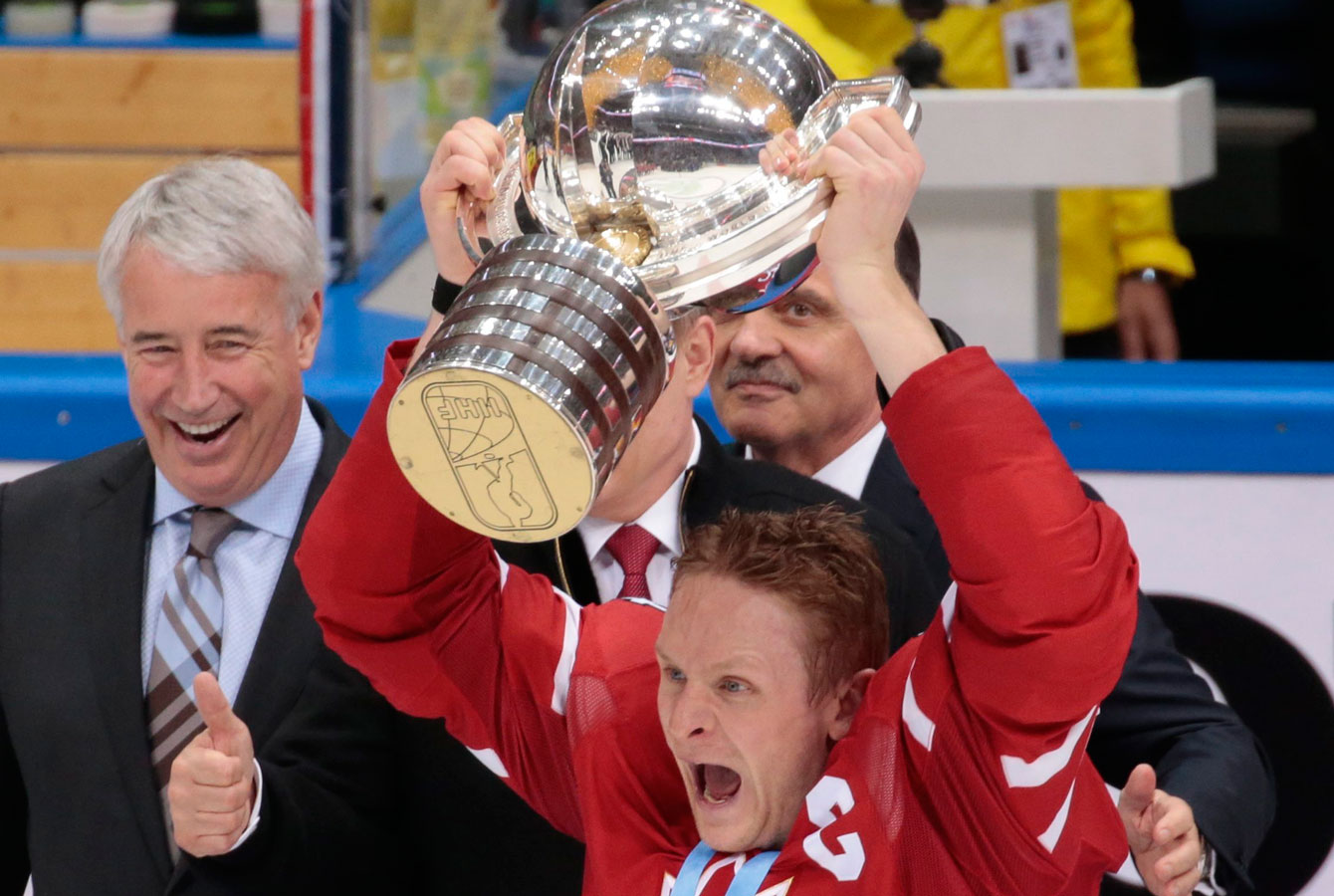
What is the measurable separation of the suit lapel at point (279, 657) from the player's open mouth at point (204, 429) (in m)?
0.13

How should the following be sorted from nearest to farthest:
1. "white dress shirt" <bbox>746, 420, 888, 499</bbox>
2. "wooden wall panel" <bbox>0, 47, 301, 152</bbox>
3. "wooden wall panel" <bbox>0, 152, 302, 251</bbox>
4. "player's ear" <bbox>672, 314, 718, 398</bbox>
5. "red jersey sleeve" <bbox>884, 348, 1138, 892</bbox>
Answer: "red jersey sleeve" <bbox>884, 348, 1138, 892</bbox>, "player's ear" <bbox>672, 314, 718, 398</bbox>, "white dress shirt" <bbox>746, 420, 888, 499</bbox>, "wooden wall panel" <bbox>0, 47, 301, 152</bbox>, "wooden wall panel" <bbox>0, 152, 302, 251</bbox>

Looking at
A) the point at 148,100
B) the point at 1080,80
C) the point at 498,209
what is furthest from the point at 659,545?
the point at 148,100

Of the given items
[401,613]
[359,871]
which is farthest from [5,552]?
[401,613]

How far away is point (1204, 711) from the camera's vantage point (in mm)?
1597

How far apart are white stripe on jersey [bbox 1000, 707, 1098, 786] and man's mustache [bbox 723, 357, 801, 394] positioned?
74 cm

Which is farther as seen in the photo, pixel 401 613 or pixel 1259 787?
pixel 1259 787

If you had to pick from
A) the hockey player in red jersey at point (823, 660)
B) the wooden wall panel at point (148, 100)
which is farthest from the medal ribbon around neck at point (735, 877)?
the wooden wall panel at point (148, 100)

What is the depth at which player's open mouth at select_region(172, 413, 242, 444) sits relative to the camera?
167 cm

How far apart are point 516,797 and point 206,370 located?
0.48 meters

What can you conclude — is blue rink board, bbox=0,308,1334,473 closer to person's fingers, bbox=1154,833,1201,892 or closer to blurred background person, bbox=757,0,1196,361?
person's fingers, bbox=1154,833,1201,892

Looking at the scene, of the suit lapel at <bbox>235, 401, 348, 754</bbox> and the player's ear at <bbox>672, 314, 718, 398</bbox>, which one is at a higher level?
the player's ear at <bbox>672, 314, 718, 398</bbox>

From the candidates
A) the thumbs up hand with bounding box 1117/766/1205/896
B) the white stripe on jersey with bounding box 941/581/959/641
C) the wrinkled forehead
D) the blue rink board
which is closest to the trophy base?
the wrinkled forehead

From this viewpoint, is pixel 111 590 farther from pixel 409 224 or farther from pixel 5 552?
pixel 409 224

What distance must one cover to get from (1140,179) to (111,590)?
134cm
